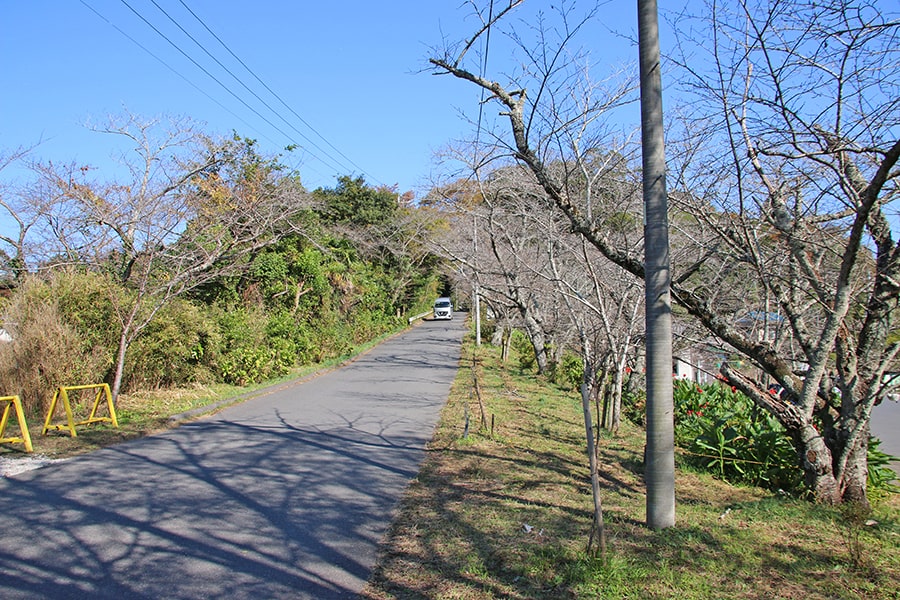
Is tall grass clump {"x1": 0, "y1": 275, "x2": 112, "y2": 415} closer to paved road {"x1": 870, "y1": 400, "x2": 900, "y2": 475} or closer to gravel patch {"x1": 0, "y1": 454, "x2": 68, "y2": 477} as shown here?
gravel patch {"x1": 0, "y1": 454, "x2": 68, "y2": 477}

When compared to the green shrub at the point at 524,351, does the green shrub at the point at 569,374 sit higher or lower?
lower

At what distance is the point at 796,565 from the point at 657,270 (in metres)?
2.20

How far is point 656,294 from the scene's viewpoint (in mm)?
4941

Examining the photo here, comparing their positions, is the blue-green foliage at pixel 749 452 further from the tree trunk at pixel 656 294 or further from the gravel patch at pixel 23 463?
the gravel patch at pixel 23 463

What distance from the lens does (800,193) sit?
6.17 metres

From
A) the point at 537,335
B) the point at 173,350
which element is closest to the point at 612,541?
the point at 173,350

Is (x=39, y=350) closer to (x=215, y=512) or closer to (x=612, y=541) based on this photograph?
(x=215, y=512)

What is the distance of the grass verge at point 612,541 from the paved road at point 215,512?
43cm

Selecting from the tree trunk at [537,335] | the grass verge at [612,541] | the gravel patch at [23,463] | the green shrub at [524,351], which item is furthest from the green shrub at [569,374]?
the gravel patch at [23,463]

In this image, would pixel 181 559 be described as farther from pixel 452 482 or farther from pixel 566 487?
pixel 566 487

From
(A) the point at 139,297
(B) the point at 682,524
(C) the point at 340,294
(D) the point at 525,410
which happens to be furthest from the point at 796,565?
(C) the point at 340,294

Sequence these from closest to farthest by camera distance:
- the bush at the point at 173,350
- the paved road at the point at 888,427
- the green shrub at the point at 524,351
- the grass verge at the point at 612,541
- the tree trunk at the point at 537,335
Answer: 1. the grass verge at the point at 612,541
2. the paved road at the point at 888,427
3. the bush at the point at 173,350
4. the tree trunk at the point at 537,335
5. the green shrub at the point at 524,351

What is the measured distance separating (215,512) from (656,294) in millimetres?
4098

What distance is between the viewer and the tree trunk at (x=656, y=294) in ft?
16.0
